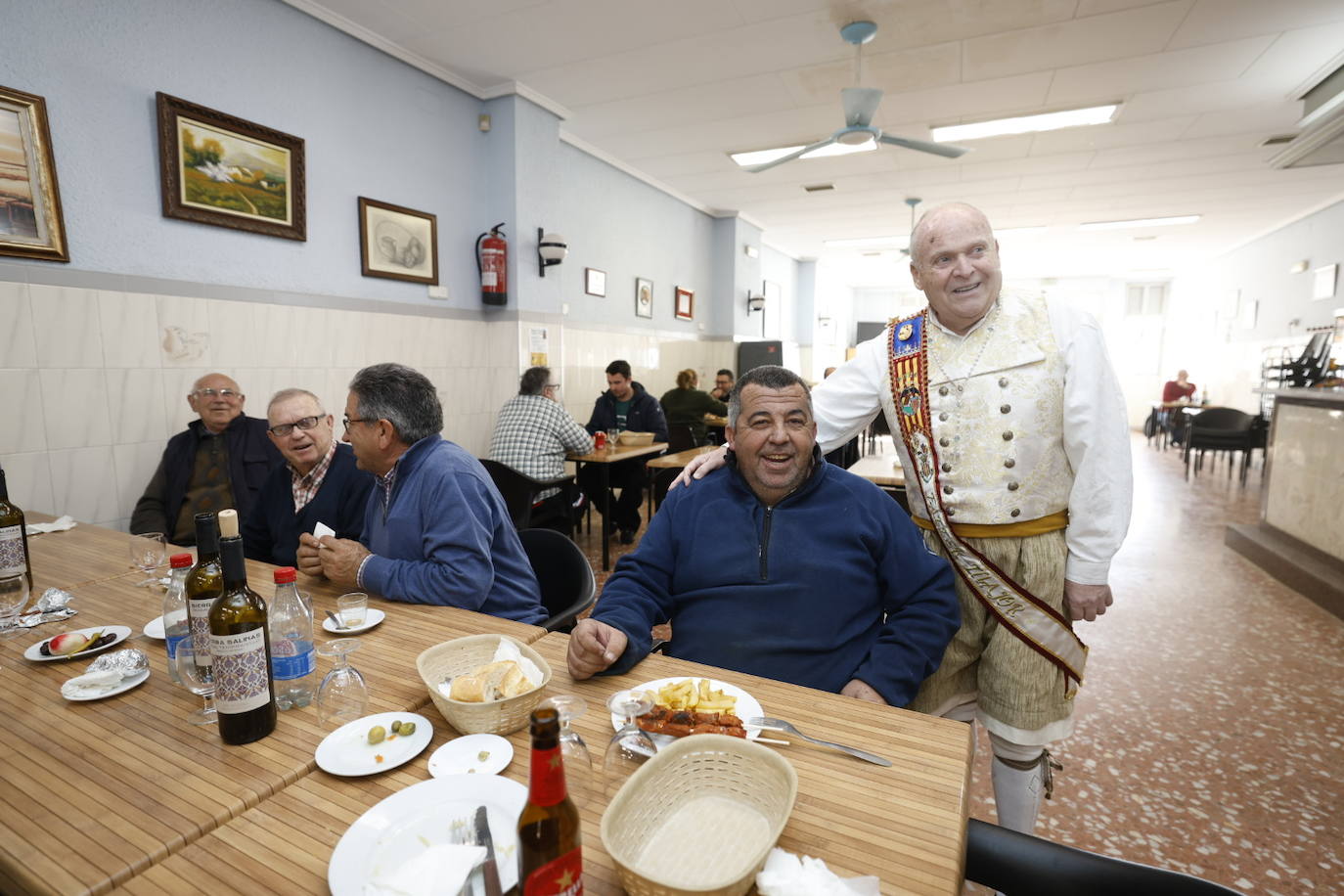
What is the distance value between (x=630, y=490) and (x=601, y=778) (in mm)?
4436

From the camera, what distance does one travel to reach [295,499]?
2270mm

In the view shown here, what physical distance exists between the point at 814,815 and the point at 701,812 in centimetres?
15

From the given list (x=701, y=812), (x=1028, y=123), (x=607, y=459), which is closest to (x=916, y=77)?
(x=1028, y=123)

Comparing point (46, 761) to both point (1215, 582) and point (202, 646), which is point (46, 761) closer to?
point (202, 646)

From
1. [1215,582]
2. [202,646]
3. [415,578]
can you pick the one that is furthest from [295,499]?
[1215,582]

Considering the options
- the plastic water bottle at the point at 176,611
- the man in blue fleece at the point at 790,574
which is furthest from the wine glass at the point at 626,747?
the plastic water bottle at the point at 176,611

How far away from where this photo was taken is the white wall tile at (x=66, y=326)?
276 cm

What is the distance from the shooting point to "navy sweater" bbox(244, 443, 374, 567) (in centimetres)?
217

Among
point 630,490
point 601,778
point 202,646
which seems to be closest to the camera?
point 601,778

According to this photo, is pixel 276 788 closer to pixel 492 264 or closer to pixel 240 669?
pixel 240 669

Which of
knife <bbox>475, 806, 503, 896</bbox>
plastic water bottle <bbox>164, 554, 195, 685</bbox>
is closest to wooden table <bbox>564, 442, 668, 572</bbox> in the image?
plastic water bottle <bbox>164, 554, 195, 685</bbox>

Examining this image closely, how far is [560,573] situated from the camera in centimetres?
206

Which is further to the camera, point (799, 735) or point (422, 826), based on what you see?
point (799, 735)

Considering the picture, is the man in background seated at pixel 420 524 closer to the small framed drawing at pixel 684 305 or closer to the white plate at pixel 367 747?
the white plate at pixel 367 747
